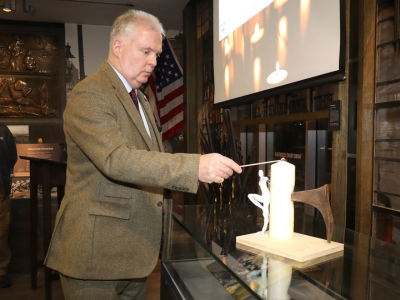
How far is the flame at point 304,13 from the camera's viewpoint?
1.93m

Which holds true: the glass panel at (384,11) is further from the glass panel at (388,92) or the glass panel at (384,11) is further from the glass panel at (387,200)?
the glass panel at (387,200)

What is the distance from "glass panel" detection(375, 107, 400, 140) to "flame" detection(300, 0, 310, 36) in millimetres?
653

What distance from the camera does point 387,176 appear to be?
159 cm

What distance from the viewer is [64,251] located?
1.35 m

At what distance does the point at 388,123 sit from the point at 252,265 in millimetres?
1068

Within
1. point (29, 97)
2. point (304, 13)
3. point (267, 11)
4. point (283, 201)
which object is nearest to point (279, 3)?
point (267, 11)

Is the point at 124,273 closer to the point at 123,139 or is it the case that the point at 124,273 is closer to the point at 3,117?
the point at 123,139

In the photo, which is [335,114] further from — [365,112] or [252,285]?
[252,285]

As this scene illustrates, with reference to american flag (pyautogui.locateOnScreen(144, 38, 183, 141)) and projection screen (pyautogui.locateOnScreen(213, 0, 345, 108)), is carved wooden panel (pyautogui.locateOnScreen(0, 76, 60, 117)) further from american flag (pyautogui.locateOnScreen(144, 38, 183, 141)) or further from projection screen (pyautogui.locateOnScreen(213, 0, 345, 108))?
projection screen (pyautogui.locateOnScreen(213, 0, 345, 108))

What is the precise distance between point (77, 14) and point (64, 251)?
4.60m

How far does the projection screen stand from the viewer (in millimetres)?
1790

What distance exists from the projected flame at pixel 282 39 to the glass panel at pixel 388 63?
650 mm

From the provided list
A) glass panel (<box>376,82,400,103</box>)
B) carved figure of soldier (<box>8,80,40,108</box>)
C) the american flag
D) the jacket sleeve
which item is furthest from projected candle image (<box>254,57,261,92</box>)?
carved figure of soldier (<box>8,80,40,108</box>)

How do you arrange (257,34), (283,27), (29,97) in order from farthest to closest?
1. (29,97)
2. (257,34)
3. (283,27)
